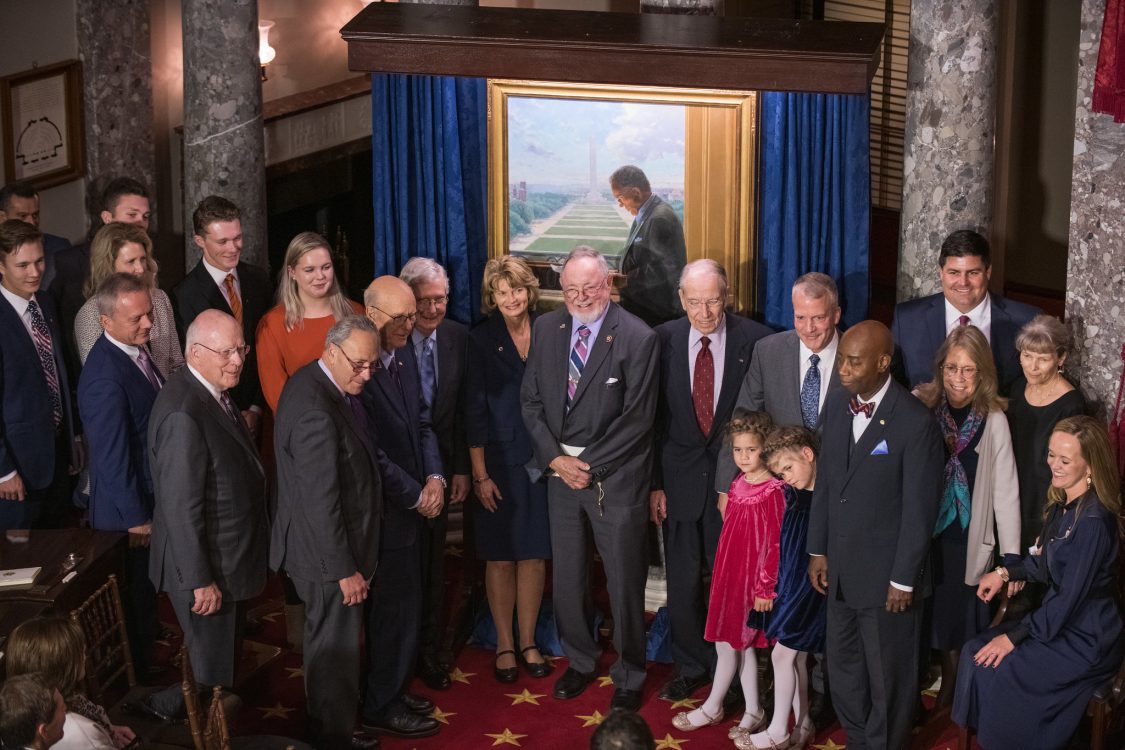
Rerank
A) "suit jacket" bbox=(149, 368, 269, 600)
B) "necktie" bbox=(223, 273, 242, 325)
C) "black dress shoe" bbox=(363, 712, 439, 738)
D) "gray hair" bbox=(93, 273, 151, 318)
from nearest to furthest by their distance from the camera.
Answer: "suit jacket" bbox=(149, 368, 269, 600)
"gray hair" bbox=(93, 273, 151, 318)
"black dress shoe" bbox=(363, 712, 439, 738)
"necktie" bbox=(223, 273, 242, 325)

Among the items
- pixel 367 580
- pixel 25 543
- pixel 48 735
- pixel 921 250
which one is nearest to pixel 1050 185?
pixel 921 250

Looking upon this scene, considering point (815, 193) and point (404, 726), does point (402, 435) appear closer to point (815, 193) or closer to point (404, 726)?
point (404, 726)

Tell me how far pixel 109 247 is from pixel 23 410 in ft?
2.44

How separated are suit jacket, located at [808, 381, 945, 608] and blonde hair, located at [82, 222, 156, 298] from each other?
2844 mm

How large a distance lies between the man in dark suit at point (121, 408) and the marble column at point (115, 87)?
4.00 meters

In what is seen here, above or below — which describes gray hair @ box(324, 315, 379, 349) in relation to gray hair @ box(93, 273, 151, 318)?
below

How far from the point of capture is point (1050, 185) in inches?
427

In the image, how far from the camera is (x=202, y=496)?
16.5ft

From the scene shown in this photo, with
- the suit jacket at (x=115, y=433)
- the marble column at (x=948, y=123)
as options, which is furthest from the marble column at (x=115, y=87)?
the marble column at (x=948, y=123)

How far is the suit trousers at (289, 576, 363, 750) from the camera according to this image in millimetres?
5246

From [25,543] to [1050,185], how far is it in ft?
26.2

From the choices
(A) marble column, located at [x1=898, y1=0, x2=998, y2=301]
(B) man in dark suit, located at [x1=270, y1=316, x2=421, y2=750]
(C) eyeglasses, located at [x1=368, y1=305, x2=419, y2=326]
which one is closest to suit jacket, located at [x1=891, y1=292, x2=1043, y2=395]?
(A) marble column, located at [x1=898, y1=0, x2=998, y2=301]

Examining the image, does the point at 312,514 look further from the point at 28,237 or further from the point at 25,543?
the point at 28,237

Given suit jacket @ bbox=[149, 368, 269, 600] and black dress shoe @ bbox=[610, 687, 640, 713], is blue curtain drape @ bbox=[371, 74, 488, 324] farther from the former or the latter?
black dress shoe @ bbox=[610, 687, 640, 713]
